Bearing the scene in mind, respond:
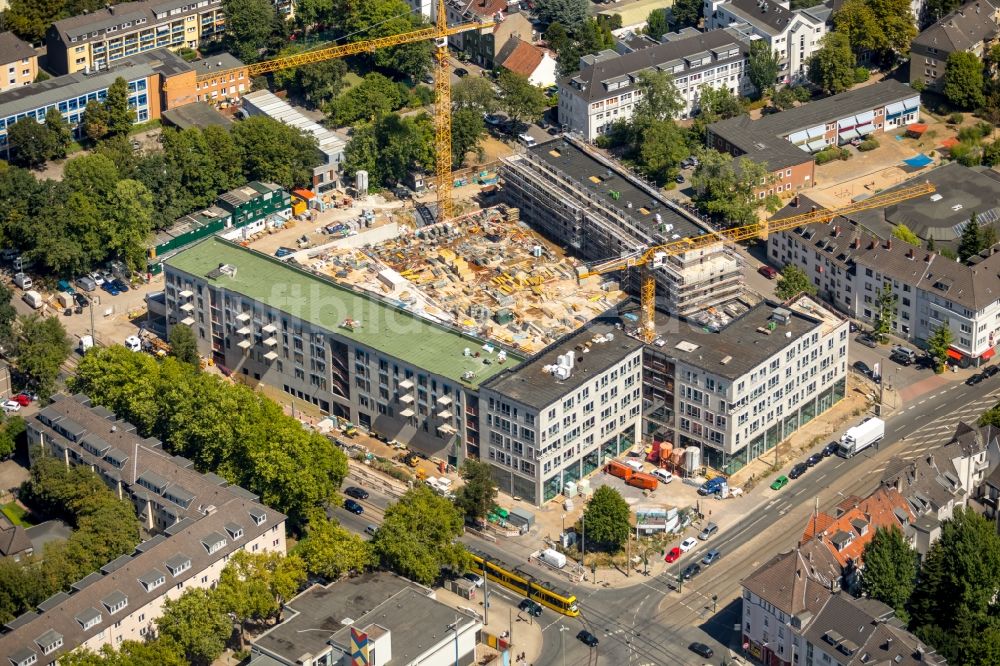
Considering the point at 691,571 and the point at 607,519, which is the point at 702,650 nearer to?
the point at 691,571

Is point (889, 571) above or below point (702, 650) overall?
above

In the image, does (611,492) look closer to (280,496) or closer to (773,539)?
(773,539)

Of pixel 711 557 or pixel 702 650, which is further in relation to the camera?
pixel 711 557

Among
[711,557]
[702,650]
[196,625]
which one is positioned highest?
[196,625]

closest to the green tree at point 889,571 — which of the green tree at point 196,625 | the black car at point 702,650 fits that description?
the black car at point 702,650

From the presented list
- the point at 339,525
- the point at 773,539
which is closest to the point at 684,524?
the point at 773,539

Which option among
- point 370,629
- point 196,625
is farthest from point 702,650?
point 196,625

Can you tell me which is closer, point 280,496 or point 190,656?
point 190,656
